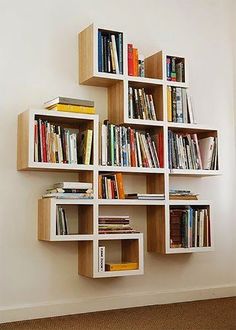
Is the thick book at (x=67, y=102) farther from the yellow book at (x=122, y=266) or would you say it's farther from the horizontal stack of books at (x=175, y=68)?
the yellow book at (x=122, y=266)

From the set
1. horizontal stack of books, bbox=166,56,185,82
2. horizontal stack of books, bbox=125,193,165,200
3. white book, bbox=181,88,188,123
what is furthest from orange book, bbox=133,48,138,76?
horizontal stack of books, bbox=125,193,165,200

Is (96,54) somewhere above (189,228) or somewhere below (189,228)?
above

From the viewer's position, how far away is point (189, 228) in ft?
11.0

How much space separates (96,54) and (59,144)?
67cm

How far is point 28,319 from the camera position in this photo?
2.99 m

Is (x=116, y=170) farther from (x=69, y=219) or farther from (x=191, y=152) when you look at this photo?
(x=191, y=152)

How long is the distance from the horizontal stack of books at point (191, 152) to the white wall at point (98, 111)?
10.0 inches

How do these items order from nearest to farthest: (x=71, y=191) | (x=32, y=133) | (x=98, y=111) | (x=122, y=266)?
(x=32, y=133) < (x=71, y=191) < (x=122, y=266) < (x=98, y=111)

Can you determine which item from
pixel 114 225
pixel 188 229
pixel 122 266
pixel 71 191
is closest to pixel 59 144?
pixel 71 191

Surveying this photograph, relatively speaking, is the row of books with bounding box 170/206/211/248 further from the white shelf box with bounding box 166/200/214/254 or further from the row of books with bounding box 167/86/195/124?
the row of books with bounding box 167/86/195/124

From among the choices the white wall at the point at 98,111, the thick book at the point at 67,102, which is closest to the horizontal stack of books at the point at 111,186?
the white wall at the point at 98,111

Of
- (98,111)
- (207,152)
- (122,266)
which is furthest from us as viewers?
(207,152)

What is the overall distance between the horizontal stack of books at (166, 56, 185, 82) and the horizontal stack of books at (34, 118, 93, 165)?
2.70 ft

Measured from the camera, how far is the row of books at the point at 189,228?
11.0 feet
